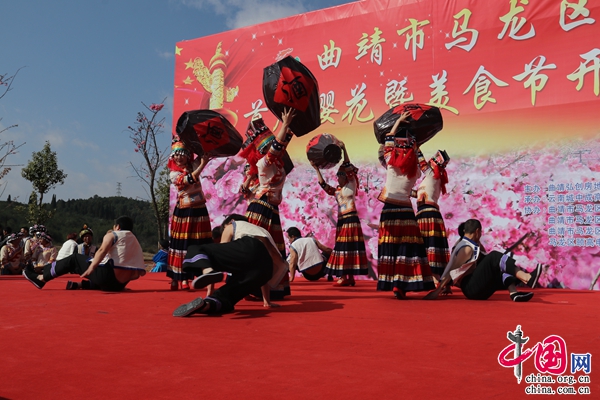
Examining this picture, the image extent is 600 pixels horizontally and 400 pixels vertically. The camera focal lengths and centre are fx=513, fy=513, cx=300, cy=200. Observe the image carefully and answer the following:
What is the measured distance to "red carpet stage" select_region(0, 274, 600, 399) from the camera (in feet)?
5.91

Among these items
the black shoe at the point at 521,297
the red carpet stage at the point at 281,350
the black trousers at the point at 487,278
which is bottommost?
the red carpet stage at the point at 281,350

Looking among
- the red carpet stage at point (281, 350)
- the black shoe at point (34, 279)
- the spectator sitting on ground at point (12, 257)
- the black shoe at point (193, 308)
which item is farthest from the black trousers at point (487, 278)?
the spectator sitting on ground at point (12, 257)

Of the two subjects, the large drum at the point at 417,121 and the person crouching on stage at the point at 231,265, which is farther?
the large drum at the point at 417,121

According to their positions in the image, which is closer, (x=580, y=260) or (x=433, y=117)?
(x=433, y=117)

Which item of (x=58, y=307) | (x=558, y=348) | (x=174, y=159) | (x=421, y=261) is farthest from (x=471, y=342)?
(x=174, y=159)

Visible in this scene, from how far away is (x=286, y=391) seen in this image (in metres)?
1.77

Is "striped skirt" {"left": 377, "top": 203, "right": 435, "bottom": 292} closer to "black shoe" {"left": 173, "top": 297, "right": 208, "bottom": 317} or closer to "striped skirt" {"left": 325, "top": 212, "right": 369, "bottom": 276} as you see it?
"black shoe" {"left": 173, "top": 297, "right": 208, "bottom": 317}

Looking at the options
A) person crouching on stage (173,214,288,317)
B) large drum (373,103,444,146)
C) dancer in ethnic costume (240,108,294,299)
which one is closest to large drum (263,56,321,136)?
dancer in ethnic costume (240,108,294,299)

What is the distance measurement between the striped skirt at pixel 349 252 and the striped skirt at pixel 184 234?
1.91m

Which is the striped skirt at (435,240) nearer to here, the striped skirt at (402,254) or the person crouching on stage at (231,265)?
the striped skirt at (402,254)

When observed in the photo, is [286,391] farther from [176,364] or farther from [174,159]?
[174,159]

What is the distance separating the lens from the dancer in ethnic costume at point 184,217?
5.58 metres

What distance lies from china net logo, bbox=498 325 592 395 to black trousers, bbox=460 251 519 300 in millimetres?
1700

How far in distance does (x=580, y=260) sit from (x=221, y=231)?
4.66 m
